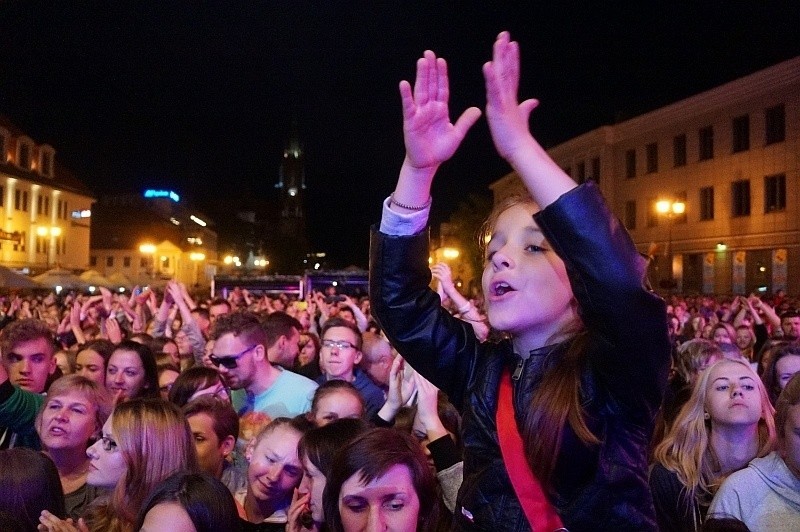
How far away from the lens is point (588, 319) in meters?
1.73

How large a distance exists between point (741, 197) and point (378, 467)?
33.3m

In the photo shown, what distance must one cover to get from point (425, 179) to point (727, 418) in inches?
117

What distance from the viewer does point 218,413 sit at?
4500 millimetres

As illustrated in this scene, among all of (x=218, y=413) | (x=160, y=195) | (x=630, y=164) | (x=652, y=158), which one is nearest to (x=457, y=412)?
(x=218, y=413)

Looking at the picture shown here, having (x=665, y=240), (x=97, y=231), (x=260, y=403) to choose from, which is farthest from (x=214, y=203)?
(x=260, y=403)

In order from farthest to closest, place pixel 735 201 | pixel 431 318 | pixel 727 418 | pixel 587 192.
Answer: pixel 735 201 < pixel 727 418 < pixel 431 318 < pixel 587 192

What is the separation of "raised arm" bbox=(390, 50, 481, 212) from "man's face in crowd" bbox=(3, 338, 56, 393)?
17.0 feet

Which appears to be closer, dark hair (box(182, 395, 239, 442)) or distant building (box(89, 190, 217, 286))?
dark hair (box(182, 395, 239, 442))

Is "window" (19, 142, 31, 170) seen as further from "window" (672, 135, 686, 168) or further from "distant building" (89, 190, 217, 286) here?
"window" (672, 135, 686, 168)

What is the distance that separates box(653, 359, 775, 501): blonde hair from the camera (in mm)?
4004

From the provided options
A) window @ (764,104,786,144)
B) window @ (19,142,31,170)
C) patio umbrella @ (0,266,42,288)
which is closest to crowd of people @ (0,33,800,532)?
patio umbrella @ (0,266,42,288)

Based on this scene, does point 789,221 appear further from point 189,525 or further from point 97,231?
Answer: point 97,231

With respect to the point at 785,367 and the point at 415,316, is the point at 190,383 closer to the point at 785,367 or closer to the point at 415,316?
the point at 415,316

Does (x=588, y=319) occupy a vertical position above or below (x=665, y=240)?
below
